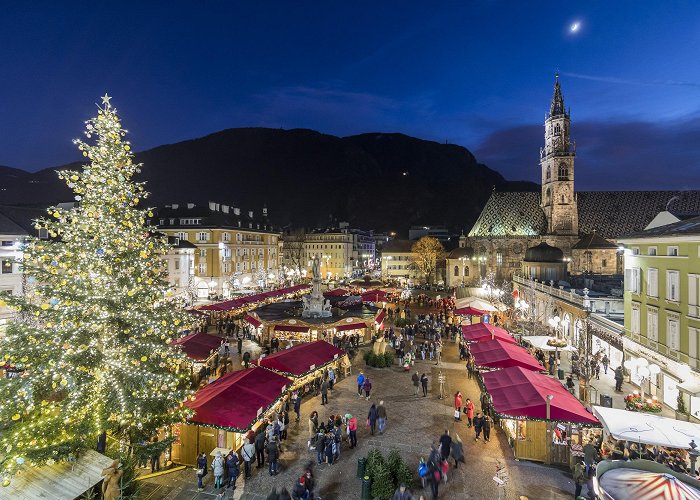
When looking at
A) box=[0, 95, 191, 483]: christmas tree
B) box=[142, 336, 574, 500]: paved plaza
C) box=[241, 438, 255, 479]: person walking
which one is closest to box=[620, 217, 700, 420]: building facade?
box=[142, 336, 574, 500]: paved plaza

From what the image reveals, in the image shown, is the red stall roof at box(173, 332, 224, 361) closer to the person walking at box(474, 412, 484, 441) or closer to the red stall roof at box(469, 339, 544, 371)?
the person walking at box(474, 412, 484, 441)

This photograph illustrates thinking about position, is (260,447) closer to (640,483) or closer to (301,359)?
(301,359)

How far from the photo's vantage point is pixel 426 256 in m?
70.1

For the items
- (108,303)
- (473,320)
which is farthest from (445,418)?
(473,320)

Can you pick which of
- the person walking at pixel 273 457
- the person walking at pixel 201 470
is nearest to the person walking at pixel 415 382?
the person walking at pixel 273 457

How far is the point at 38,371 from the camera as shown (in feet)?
29.5

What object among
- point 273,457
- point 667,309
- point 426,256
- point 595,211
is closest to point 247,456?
point 273,457

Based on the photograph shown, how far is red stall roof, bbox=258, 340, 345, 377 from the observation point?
16125mm

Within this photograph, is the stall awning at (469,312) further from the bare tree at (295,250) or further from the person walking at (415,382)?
the bare tree at (295,250)

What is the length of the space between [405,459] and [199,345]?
39.1 feet

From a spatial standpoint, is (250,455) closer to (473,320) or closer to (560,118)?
(473,320)

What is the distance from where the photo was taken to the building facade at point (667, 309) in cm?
1487

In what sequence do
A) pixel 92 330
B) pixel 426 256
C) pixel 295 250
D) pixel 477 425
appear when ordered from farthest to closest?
1. pixel 295 250
2. pixel 426 256
3. pixel 477 425
4. pixel 92 330

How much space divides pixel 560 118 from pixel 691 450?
63.7 meters
